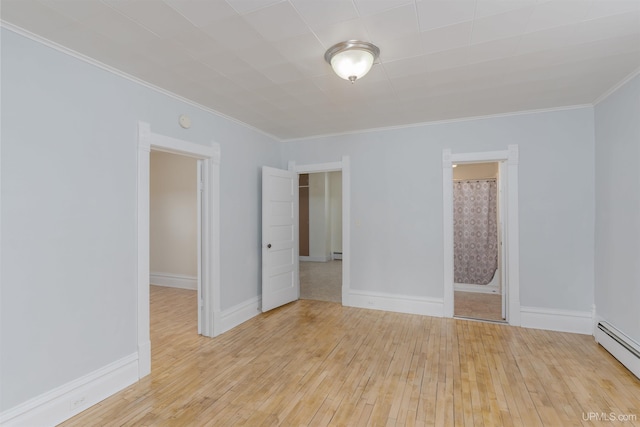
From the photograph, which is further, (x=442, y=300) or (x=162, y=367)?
(x=442, y=300)

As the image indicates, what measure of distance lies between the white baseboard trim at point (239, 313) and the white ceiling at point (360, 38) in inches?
95.5

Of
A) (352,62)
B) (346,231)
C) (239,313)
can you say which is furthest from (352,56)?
(239,313)

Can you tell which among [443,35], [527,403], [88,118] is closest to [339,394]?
[527,403]

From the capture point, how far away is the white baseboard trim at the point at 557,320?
3.43 metres

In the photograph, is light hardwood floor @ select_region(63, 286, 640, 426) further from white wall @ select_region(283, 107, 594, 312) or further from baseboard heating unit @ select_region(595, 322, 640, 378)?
white wall @ select_region(283, 107, 594, 312)

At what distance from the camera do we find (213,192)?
3.49 meters

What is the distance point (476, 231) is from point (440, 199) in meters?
1.74

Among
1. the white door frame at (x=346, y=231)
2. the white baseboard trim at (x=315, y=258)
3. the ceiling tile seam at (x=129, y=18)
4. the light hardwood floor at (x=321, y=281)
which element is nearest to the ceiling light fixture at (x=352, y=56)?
the ceiling tile seam at (x=129, y=18)

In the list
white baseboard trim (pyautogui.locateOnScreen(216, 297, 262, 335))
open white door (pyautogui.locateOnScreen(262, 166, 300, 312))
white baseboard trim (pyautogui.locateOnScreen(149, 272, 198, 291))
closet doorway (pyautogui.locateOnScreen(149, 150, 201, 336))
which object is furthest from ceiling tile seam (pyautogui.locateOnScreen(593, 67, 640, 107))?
white baseboard trim (pyautogui.locateOnScreen(149, 272, 198, 291))

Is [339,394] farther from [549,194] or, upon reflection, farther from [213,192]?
[549,194]

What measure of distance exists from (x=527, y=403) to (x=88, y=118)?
12.7 feet

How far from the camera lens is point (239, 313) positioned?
3.86 metres

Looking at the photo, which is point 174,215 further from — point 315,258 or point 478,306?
point 478,306

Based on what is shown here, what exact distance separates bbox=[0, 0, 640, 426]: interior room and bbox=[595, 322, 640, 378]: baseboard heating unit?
41 mm
